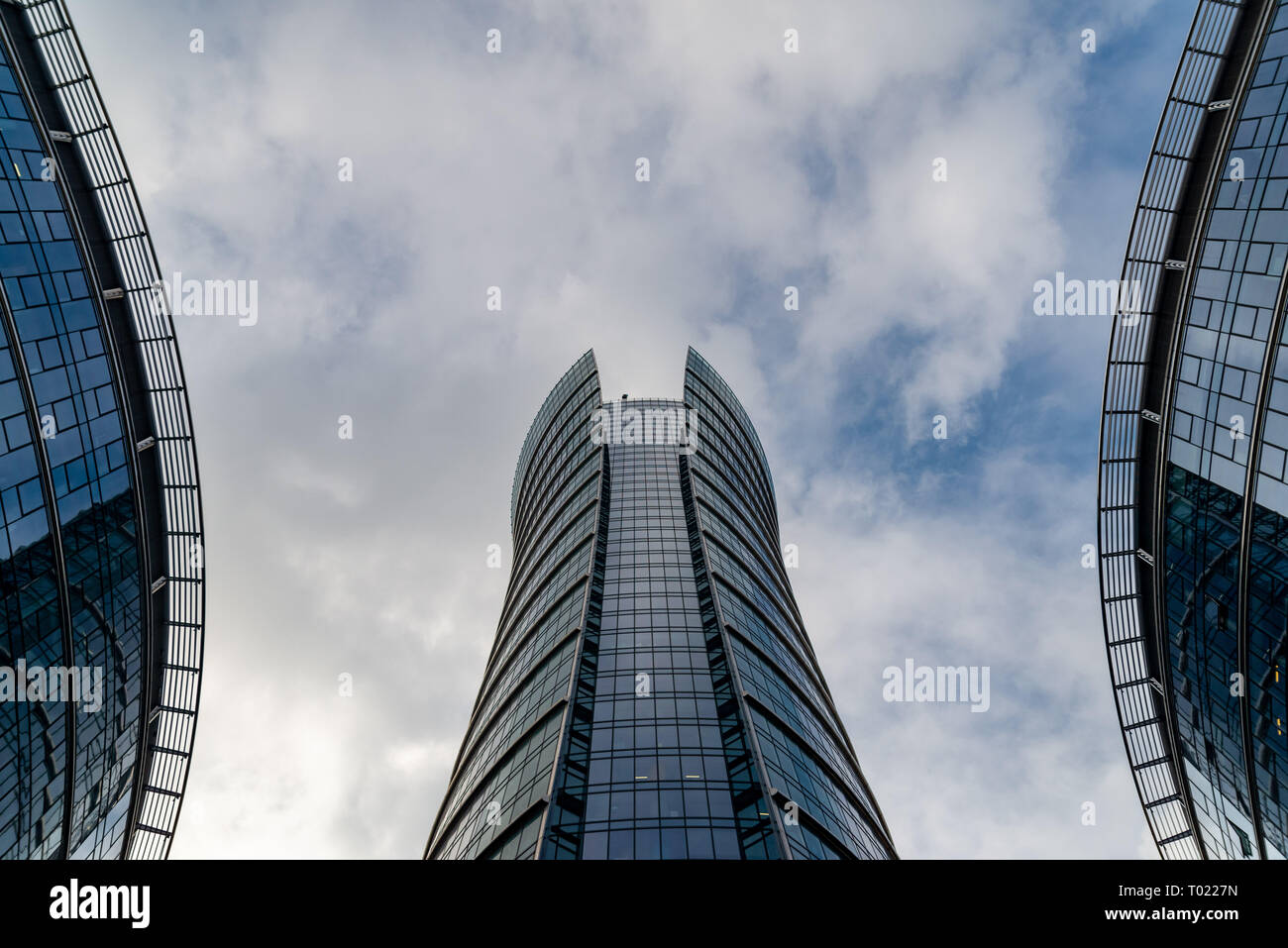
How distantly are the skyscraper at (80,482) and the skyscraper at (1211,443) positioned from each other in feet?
118

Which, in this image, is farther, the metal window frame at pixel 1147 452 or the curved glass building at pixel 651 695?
the metal window frame at pixel 1147 452

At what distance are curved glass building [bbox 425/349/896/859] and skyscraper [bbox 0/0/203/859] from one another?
13.2 m

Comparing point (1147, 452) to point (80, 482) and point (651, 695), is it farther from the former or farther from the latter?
point (80, 482)

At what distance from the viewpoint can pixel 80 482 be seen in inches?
1014

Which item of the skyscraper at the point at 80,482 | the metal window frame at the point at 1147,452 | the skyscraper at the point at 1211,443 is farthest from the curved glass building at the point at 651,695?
the skyscraper at the point at 1211,443

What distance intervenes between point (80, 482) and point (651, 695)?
22064 mm

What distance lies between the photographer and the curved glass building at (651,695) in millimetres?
26984

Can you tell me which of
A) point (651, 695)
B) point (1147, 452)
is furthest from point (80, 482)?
point (1147, 452)

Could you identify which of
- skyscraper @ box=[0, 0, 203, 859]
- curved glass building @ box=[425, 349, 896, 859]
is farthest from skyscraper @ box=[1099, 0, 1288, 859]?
skyscraper @ box=[0, 0, 203, 859]

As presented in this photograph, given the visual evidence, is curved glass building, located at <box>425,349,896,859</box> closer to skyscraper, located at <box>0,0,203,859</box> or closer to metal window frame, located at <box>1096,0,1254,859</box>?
metal window frame, located at <box>1096,0,1254,859</box>

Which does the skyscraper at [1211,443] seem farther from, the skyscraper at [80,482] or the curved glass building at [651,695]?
the skyscraper at [80,482]
